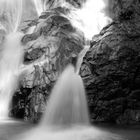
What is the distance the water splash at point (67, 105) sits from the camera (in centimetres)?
1375

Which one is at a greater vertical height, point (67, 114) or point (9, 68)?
point (9, 68)

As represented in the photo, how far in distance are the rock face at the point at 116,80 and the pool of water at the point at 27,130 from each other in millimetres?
1185

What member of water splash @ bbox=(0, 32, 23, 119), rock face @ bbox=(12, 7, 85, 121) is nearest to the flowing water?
rock face @ bbox=(12, 7, 85, 121)

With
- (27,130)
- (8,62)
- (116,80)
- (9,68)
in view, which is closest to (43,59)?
(9,68)

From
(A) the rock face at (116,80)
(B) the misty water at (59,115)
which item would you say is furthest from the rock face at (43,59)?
(A) the rock face at (116,80)

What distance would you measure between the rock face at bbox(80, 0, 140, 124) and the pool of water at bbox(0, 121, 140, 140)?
1185mm

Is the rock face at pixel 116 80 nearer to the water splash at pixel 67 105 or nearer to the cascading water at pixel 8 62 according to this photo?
the water splash at pixel 67 105

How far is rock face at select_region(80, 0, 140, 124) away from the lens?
1448cm

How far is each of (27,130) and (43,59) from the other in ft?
19.9

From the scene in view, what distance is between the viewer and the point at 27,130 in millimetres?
12859

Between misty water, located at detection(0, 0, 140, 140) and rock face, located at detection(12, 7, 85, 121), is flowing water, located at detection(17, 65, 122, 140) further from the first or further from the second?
rock face, located at detection(12, 7, 85, 121)

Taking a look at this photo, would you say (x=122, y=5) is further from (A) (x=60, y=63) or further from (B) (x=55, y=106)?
(B) (x=55, y=106)

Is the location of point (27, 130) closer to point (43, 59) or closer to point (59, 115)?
point (59, 115)

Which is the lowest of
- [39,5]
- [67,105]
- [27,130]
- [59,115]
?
[27,130]
